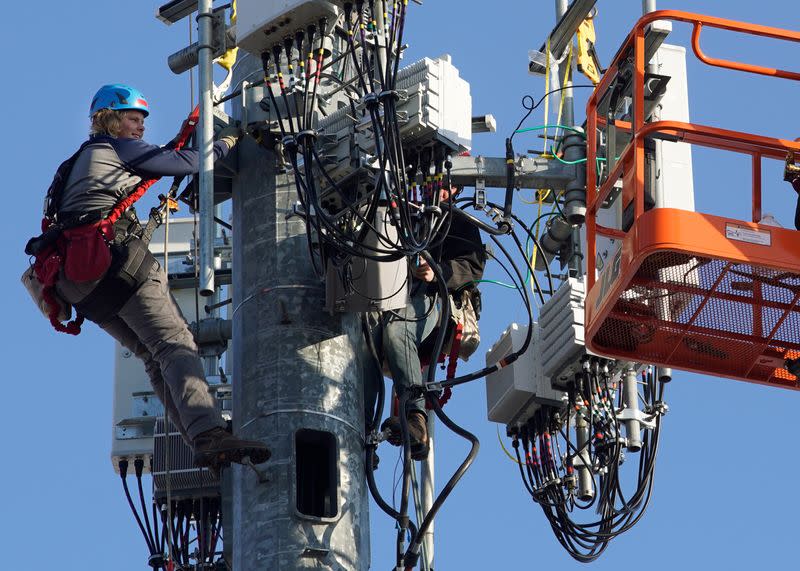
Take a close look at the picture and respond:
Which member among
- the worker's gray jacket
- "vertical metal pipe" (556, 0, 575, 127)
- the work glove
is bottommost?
the worker's gray jacket

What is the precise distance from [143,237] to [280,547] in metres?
2.10

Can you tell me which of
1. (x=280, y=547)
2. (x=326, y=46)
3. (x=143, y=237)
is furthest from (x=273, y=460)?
(x=326, y=46)

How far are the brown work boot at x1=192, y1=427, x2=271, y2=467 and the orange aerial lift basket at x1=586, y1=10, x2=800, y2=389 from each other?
2.14 m

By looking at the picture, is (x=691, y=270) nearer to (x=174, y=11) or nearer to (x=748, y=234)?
(x=748, y=234)

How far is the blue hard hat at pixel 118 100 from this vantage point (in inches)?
533

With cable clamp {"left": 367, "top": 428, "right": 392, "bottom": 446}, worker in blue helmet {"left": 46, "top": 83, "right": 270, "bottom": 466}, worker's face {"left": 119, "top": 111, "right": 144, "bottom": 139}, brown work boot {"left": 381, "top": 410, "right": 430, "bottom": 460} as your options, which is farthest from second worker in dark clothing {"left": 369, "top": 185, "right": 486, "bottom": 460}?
worker's face {"left": 119, "top": 111, "right": 144, "bottom": 139}

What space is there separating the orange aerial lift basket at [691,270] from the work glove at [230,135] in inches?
88.1

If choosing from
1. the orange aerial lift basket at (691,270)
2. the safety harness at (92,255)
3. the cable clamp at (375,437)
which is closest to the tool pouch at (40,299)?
the safety harness at (92,255)

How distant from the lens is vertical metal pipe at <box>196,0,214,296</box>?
1273cm

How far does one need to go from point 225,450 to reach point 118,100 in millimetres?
2574

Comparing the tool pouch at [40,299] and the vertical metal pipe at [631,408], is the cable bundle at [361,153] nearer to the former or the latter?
the tool pouch at [40,299]

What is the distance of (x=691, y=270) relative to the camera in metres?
12.3

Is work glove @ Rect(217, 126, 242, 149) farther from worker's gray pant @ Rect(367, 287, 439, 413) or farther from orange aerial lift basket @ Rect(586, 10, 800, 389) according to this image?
orange aerial lift basket @ Rect(586, 10, 800, 389)

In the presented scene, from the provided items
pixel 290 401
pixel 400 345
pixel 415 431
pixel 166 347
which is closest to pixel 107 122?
pixel 166 347
